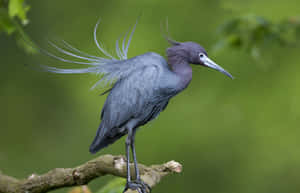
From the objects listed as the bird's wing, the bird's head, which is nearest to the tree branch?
the bird's wing

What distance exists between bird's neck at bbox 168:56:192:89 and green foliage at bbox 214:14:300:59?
1.54 metres

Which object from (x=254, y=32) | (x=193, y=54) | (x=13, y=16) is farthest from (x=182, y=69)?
(x=254, y=32)

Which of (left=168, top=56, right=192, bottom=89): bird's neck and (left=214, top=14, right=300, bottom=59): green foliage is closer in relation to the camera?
(left=168, top=56, right=192, bottom=89): bird's neck

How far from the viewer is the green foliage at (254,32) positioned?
5129mm

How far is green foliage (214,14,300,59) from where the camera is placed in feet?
16.8

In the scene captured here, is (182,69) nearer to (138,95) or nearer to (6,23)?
(138,95)

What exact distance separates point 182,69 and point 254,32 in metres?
1.78

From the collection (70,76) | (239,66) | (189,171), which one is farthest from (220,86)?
(70,76)

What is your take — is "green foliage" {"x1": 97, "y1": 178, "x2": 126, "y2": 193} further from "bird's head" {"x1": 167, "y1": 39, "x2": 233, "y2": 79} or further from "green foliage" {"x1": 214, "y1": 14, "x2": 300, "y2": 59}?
"green foliage" {"x1": 214, "y1": 14, "x2": 300, "y2": 59}

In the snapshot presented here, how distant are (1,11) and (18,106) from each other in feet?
20.8

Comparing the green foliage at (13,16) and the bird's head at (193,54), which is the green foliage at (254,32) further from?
the green foliage at (13,16)

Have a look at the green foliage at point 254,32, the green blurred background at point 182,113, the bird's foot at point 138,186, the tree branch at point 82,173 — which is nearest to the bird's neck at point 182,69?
the tree branch at point 82,173

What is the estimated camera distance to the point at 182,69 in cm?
364

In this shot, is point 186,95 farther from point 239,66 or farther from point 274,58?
point 274,58
